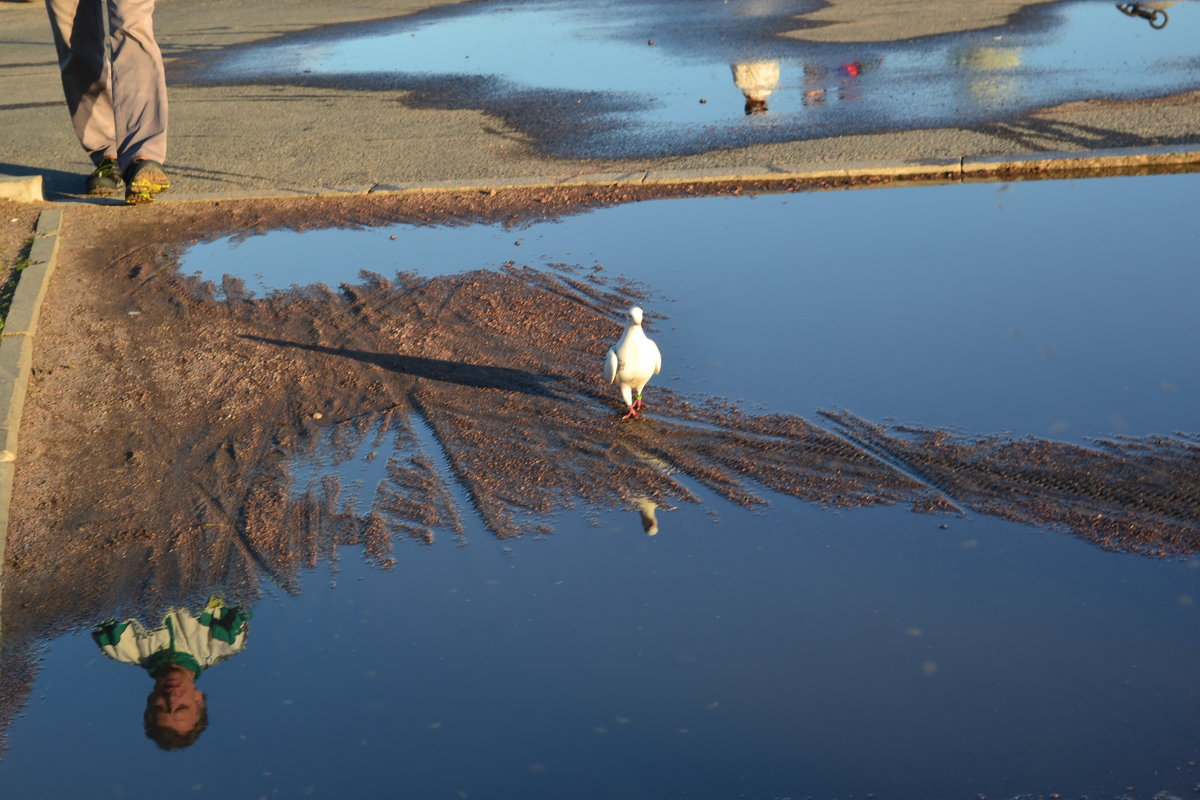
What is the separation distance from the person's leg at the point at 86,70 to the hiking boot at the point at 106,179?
3 cm

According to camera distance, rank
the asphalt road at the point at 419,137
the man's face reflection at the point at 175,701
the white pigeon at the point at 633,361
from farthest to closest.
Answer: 1. the asphalt road at the point at 419,137
2. the white pigeon at the point at 633,361
3. the man's face reflection at the point at 175,701

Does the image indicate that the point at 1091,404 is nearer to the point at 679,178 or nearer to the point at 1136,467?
the point at 1136,467

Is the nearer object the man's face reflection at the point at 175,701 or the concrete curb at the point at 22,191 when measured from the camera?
the man's face reflection at the point at 175,701

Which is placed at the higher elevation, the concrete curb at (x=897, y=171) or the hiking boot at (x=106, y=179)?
the hiking boot at (x=106, y=179)

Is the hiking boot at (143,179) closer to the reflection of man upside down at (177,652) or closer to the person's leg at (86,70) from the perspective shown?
the person's leg at (86,70)

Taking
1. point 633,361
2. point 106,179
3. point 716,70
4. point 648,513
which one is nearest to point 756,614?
point 648,513

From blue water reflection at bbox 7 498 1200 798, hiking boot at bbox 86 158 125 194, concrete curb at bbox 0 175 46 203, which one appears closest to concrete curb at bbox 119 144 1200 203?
hiking boot at bbox 86 158 125 194

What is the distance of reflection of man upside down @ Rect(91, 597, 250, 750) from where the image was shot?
3549 mm

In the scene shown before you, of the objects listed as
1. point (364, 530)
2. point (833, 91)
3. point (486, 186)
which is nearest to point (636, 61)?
point (833, 91)

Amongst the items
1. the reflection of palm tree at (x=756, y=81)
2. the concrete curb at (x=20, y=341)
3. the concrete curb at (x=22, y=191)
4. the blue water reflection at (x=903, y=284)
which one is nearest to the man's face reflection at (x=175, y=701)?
the concrete curb at (x=20, y=341)

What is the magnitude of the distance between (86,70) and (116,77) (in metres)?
0.64

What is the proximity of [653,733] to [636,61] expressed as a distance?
398 inches

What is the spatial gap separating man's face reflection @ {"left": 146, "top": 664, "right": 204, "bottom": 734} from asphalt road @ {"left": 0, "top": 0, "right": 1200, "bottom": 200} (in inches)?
201

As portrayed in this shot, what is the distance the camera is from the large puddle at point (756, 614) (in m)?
3.25
